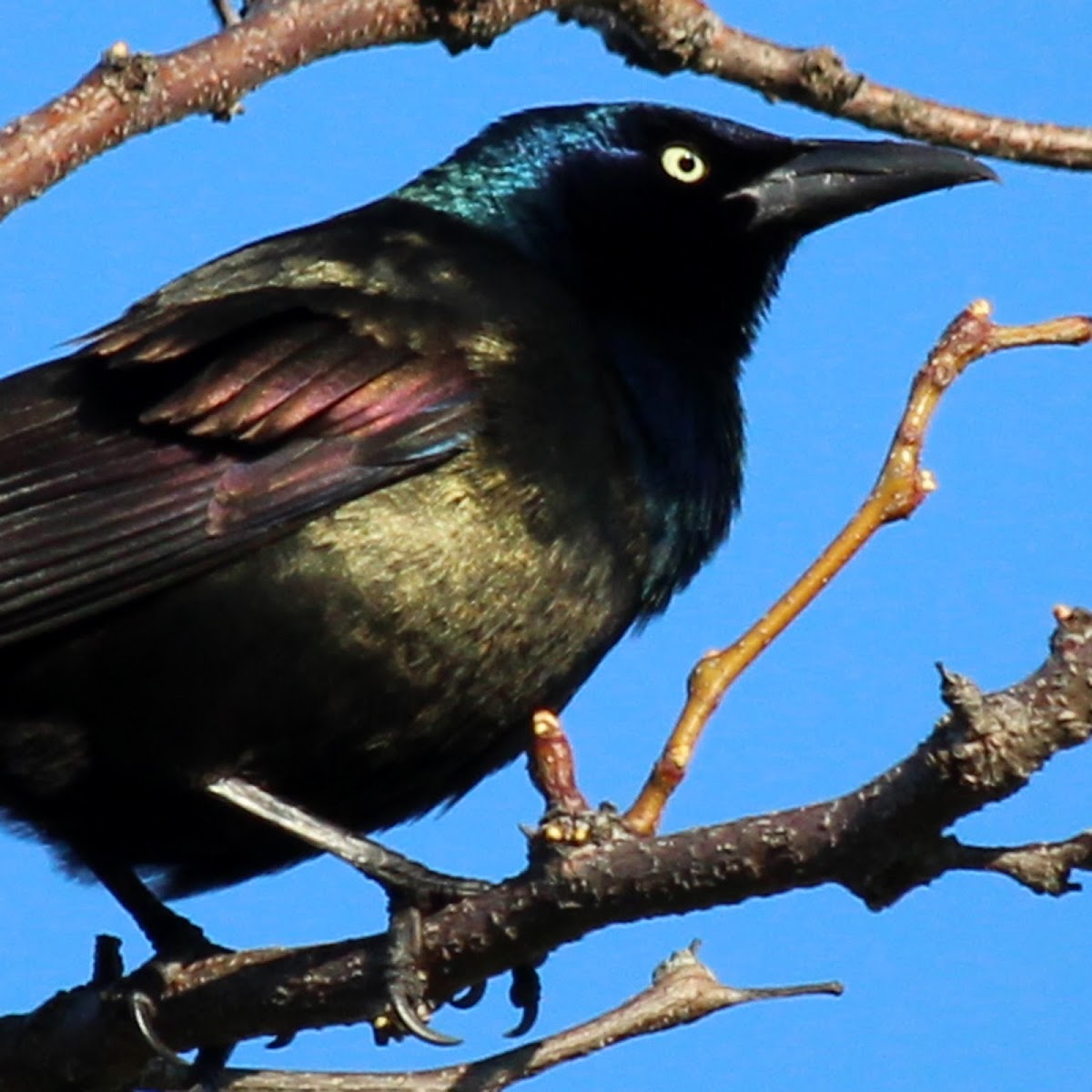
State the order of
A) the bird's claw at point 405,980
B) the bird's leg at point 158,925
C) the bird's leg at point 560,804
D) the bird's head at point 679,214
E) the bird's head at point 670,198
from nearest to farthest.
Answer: the bird's leg at point 560,804
the bird's claw at point 405,980
the bird's leg at point 158,925
the bird's head at point 679,214
the bird's head at point 670,198

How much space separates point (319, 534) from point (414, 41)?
1036mm

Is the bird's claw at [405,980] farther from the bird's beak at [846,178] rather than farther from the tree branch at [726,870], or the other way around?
the bird's beak at [846,178]

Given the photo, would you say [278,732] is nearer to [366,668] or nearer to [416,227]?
[366,668]

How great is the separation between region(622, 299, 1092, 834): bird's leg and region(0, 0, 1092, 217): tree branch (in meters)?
1.39

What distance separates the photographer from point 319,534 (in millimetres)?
4699

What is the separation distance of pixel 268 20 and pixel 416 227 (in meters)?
1.28

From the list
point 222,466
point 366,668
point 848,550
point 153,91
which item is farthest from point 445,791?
point 848,550

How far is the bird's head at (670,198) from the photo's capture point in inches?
223

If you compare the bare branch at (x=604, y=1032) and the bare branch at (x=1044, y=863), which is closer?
the bare branch at (x=1044, y=863)

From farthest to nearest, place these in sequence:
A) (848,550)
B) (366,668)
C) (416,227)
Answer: (416,227), (366,668), (848,550)

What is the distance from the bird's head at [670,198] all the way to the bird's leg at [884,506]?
7.90 ft

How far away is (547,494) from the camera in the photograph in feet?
15.7

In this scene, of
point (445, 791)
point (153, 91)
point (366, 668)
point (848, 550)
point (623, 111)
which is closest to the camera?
point (848, 550)

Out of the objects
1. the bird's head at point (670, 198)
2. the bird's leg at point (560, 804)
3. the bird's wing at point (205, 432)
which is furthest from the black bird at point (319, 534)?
the bird's leg at point (560, 804)
